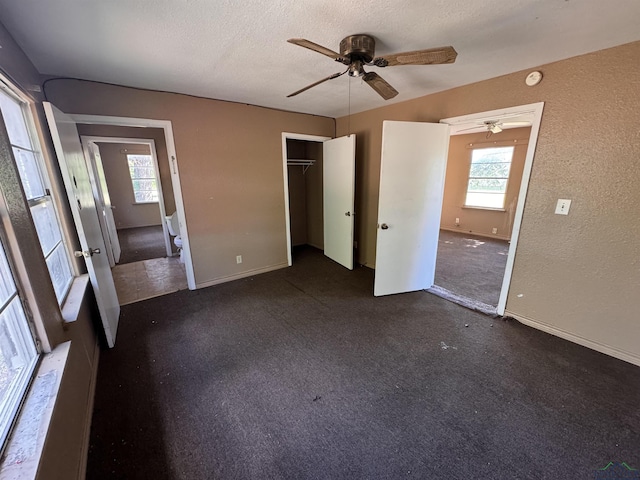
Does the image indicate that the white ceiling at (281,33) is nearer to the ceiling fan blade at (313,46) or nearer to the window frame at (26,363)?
the ceiling fan blade at (313,46)

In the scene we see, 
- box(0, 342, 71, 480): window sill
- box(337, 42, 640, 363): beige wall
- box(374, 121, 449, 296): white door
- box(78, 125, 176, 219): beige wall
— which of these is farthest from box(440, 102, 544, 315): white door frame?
box(78, 125, 176, 219): beige wall

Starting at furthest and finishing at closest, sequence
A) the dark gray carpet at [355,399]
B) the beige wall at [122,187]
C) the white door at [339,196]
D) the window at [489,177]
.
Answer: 1. the beige wall at [122,187]
2. the window at [489,177]
3. the white door at [339,196]
4. the dark gray carpet at [355,399]

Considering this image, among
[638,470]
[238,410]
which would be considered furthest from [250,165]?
[638,470]

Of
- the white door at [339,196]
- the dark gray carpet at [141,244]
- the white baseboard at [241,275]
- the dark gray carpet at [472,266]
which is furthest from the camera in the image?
the dark gray carpet at [141,244]

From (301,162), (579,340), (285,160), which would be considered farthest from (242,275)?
(579,340)

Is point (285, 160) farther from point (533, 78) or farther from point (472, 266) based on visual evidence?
point (472, 266)

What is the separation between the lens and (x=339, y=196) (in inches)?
146

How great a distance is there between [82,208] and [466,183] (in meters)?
6.41

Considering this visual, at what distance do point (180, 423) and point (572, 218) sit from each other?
10.3 feet

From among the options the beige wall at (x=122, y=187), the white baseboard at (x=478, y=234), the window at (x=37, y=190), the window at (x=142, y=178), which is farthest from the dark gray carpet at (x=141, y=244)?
the white baseboard at (x=478, y=234)

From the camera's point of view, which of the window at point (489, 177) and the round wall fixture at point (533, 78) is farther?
the window at point (489, 177)

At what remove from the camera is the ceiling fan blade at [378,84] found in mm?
1724

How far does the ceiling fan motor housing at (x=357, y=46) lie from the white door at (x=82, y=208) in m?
1.95

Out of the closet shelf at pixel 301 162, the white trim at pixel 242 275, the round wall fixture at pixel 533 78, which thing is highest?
the round wall fixture at pixel 533 78
